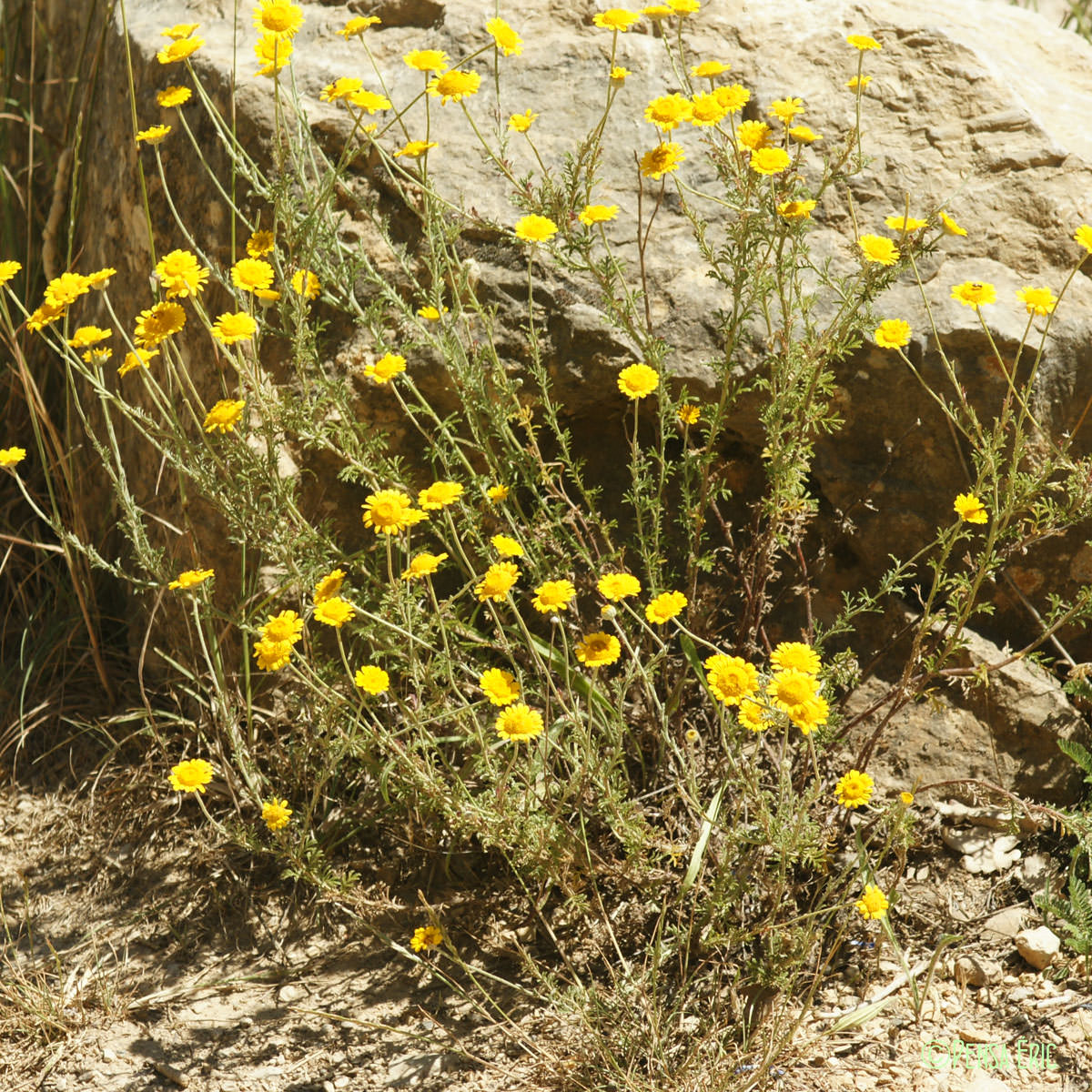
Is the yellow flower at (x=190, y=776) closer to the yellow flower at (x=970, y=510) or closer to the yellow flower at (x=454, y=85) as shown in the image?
the yellow flower at (x=454, y=85)

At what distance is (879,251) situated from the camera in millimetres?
2258

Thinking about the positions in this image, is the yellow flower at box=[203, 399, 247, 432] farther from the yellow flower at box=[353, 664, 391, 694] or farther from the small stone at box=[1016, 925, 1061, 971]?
the small stone at box=[1016, 925, 1061, 971]

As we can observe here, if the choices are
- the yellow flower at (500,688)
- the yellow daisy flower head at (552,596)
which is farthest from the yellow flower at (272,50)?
the yellow flower at (500,688)

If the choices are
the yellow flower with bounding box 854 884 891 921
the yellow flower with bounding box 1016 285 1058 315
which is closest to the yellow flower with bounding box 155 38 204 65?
the yellow flower with bounding box 1016 285 1058 315

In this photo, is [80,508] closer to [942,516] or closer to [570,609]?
[570,609]

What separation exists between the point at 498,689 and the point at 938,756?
4.12ft

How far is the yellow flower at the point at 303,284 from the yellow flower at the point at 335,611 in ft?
2.05

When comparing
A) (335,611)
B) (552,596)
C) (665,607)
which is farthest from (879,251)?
(335,611)

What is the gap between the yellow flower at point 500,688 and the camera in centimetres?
212

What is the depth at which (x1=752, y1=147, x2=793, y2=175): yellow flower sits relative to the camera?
7.14ft

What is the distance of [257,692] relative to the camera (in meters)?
2.95

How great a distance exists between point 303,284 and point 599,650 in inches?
37.4

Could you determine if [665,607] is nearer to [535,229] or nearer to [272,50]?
[535,229]

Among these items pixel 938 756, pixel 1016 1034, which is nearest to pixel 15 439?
→ pixel 938 756
